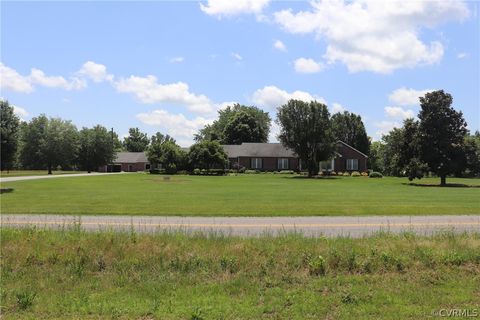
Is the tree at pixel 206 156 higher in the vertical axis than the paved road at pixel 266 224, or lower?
higher

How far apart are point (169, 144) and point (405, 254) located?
258 feet

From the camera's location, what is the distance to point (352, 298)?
7.98m

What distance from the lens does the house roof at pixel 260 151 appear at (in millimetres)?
94000

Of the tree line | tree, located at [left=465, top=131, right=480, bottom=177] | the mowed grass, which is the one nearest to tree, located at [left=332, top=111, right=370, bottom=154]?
the tree line

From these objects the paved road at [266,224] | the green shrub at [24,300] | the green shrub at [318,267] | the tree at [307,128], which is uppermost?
the tree at [307,128]

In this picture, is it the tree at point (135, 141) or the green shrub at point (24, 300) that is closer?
the green shrub at point (24, 300)

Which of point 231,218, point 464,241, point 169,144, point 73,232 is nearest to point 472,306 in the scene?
Answer: point 464,241

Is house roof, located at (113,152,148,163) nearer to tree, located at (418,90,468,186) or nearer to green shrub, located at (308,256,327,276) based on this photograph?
tree, located at (418,90,468,186)

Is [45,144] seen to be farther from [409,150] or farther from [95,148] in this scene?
[409,150]

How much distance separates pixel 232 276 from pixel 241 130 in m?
113

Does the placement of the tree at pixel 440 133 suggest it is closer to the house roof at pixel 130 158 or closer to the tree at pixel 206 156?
the tree at pixel 206 156

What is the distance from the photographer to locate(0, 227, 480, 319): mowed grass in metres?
7.59

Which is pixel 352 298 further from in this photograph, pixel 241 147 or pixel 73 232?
pixel 241 147

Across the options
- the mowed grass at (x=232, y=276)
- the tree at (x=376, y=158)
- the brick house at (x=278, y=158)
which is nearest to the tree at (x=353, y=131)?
the tree at (x=376, y=158)
